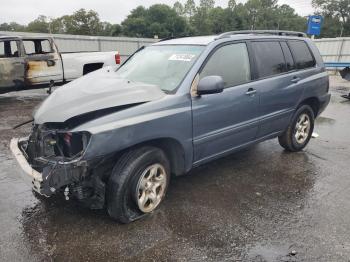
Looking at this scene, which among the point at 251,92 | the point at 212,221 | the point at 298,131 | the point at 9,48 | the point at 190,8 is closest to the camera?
the point at 212,221

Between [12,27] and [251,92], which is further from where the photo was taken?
[12,27]

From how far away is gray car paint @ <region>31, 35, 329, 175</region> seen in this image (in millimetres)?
3053

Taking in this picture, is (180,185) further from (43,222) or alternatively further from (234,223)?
(43,222)

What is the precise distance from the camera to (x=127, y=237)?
10.4 ft

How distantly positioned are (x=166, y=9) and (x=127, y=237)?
8798 centimetres

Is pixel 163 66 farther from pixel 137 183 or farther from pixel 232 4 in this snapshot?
pixel 232 4

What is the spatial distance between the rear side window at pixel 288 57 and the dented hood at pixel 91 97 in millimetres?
2362

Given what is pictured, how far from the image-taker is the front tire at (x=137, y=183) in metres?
3.17

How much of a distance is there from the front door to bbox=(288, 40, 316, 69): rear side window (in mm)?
1204

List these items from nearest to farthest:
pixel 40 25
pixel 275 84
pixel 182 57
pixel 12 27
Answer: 1. pixel 182 57
2. pixel 275 84
3. pixel 40 25
4. pixel 12 27

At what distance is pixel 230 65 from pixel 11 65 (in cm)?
699

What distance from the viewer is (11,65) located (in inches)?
353

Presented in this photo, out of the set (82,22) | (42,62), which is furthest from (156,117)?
(82,22)

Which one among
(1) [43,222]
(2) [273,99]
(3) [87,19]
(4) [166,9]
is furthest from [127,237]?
(4) [166,9]
